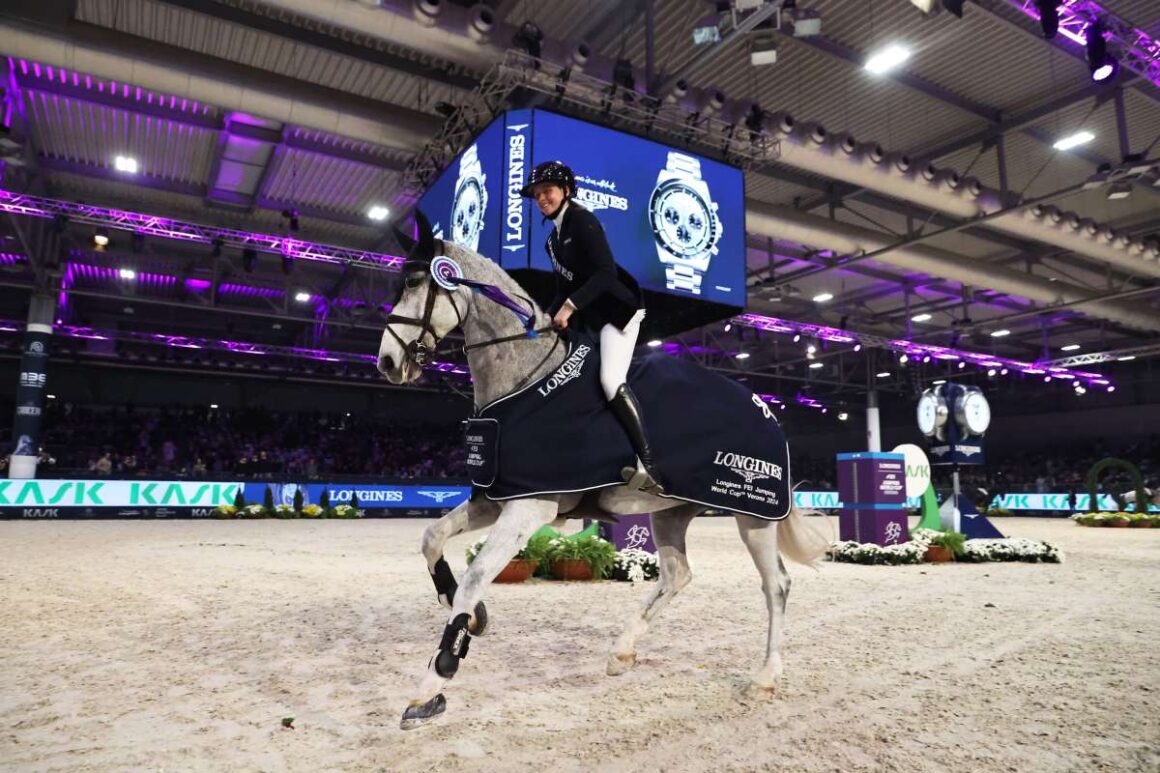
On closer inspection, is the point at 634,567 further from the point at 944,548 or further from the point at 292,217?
the point at 292,217

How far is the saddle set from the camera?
321 centimetres

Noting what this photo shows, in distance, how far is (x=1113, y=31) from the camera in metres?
9.34

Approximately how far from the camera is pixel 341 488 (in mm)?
22109

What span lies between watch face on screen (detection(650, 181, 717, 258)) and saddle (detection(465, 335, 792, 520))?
5452 mm

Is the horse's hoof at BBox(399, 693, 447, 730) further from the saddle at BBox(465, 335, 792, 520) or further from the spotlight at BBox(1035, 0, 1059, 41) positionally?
the spotlight at BBox(1035, 0, 1059, 41)

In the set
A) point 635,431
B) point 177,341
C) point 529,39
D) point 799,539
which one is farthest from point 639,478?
point 177,341

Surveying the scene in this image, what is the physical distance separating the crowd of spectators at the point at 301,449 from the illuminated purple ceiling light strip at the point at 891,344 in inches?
184

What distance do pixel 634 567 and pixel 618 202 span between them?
4578mm

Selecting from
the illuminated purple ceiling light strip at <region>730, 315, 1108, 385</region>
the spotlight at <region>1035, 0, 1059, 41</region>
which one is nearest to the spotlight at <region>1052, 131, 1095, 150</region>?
the spotlight at <region>1035, 0, 1059, 41</region>

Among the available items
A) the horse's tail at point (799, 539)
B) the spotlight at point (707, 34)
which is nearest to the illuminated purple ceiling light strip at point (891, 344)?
the spotlight at point (707, 34)

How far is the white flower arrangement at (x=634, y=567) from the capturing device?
7.83 m

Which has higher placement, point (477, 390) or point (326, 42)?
point (326, 42)

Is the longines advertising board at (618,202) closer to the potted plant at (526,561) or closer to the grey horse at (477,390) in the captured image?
the potted plant at (526,561)

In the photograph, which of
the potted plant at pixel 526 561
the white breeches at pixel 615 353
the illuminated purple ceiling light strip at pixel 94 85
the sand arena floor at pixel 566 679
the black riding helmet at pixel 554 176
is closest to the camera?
the sand arena floor at pixel 566 679
